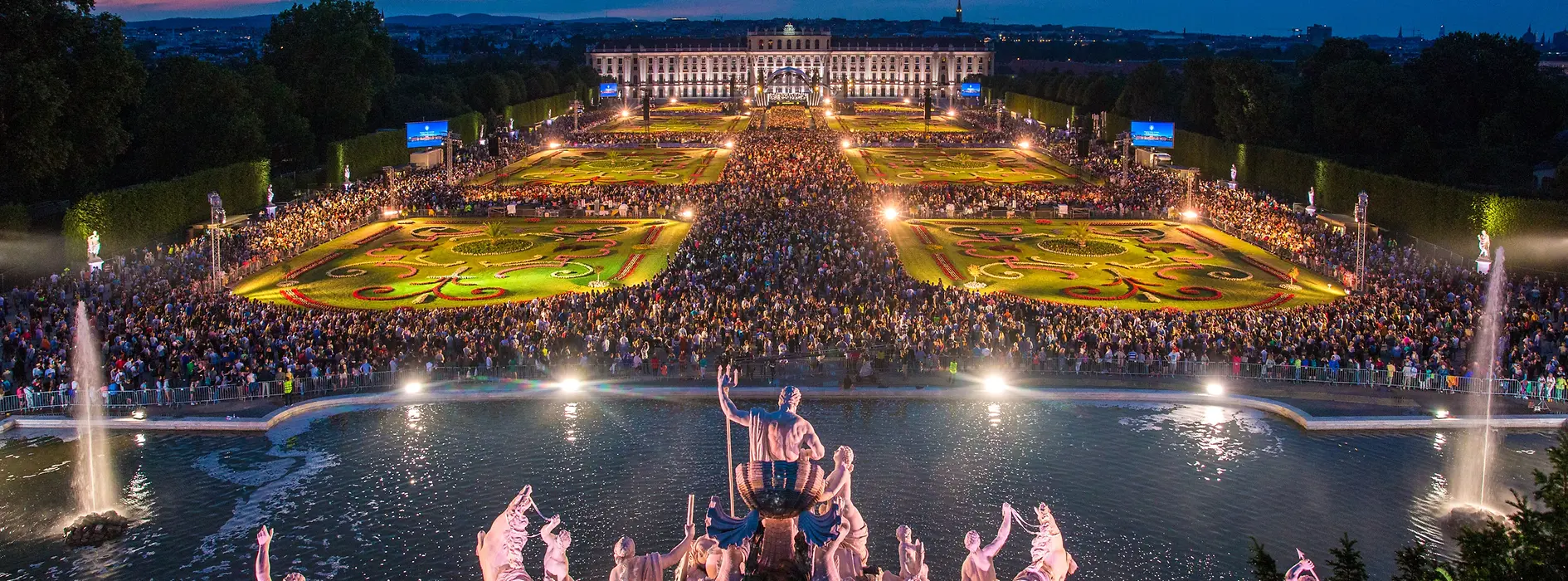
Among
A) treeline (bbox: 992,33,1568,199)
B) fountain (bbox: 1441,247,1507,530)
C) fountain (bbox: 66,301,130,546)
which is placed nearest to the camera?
fountain (bbox: 66,301,130,546)

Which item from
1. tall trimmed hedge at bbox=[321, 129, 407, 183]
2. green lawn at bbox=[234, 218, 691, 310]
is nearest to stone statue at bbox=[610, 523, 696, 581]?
green lawn at bbox=[234, 218, 691, 310]

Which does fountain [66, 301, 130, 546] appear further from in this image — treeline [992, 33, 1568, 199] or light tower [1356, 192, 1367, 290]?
treeline [992, 33, 1568, 199]

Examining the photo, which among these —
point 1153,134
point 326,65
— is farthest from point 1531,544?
point 326,65

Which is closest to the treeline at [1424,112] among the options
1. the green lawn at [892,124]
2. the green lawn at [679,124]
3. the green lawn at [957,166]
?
the green lawn at [957,166]

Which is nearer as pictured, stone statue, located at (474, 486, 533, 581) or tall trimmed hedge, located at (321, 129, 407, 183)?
stone statue, located at (474, 486, 533, 581)

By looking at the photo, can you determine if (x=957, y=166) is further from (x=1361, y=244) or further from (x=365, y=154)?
(x=1361, y=244)

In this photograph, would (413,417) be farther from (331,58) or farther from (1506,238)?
(331,58)

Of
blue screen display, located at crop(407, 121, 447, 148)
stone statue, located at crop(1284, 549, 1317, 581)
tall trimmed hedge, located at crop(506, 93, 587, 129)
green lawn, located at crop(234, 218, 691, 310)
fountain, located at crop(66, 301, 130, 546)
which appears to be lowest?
fountain, located at crop(66, 301, 130, 546)

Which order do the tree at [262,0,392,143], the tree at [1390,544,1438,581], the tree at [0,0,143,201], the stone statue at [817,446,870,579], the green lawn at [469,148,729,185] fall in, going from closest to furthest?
the tree at [1390,544,1438,581], the stone statue at [817,446,870,579], the tree at [0,0,143,201], the green lawn at [469,148,729,185], the tree at [262,0,392,143]
